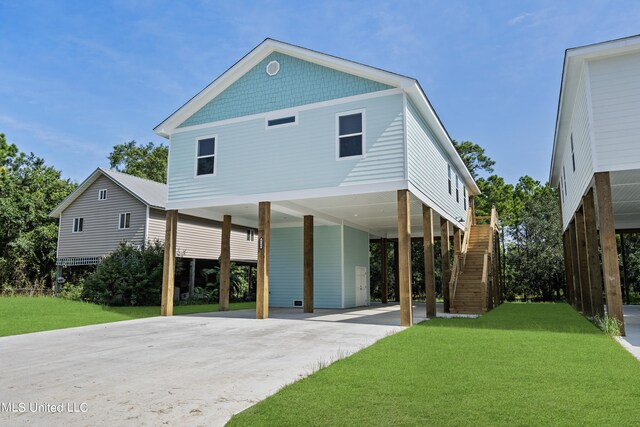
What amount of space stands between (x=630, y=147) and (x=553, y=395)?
736 centimetres

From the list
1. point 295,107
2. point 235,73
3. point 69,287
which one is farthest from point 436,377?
point 69,287

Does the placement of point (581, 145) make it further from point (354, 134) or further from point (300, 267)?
point (300, 267)

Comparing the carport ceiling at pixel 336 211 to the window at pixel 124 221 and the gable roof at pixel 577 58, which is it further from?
the window at pixel 124 221

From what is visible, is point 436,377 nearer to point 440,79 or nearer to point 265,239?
point 265,239

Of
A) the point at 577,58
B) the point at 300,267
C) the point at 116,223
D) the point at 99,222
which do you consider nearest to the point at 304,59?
the point at 577,58

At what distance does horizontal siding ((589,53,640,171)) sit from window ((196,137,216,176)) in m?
10.8

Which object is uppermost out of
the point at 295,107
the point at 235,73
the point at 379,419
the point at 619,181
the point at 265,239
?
the point at 235,73

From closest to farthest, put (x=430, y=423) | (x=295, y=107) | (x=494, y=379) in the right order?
(x=430, y=423)
(x=494, y=379)
(x=295, y=107)

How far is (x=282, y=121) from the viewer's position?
13586mm

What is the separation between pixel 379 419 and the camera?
4012 millimetres

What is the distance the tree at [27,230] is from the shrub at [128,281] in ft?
27.2

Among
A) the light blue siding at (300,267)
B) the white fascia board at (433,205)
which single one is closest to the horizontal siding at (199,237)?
the light blue siding at (300,267)

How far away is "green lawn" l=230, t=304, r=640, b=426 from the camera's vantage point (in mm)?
4031

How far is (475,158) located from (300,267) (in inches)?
968
